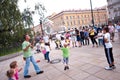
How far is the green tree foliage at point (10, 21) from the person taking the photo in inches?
744

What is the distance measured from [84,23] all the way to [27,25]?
76494mm

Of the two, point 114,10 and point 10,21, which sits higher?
point 114,10

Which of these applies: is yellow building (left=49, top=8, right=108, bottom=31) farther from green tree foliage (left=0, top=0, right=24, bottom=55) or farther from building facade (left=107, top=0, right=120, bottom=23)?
green tree foliage (left=0, top=0, right=24, bottom=55)

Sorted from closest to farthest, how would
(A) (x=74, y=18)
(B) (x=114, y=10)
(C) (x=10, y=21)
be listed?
(C) (x=10, y=21) → (B) (x=114, y=10) → (A) (x=74, y=18)

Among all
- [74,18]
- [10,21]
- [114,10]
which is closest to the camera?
[10,21]

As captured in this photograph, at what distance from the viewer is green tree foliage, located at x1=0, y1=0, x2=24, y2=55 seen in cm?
1891

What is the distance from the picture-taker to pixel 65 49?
8312 mm

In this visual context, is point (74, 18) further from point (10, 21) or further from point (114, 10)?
point (10, 21)

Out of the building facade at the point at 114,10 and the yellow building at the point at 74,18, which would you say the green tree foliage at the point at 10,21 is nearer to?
the building facade at the point at 114,10

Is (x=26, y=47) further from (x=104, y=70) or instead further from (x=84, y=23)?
(x=84, y=23)

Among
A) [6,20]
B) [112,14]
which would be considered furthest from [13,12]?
[112,14]

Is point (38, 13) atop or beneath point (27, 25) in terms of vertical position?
atop

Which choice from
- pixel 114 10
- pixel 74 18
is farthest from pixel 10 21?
pixel 74 18

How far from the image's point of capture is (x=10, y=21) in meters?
19.7
